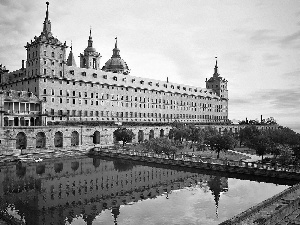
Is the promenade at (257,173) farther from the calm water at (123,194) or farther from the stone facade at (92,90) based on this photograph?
the stone facade at (92,90)

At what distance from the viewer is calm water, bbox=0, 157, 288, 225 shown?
27734mm

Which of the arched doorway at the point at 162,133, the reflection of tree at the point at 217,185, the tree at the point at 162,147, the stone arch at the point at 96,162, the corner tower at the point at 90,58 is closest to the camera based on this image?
the reflection of tree at the point at 217,185

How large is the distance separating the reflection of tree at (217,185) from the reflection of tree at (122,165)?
14.9m

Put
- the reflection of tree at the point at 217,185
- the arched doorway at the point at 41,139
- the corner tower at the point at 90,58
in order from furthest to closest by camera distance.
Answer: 1. the corner tower at the point at 90,58
2. the arched doorway at the point at 41,139
3. the reflection of tree at the point at 217,185

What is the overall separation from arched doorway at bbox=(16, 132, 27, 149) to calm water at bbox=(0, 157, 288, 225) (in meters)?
9.90

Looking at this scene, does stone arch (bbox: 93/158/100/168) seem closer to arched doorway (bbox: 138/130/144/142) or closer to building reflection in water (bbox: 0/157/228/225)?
building reflection in water (bbox: 0/157/228/225)

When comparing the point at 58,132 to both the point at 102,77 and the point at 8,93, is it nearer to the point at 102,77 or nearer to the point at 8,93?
the point at 8,93

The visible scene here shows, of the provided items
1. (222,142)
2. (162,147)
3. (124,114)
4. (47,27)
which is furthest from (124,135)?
(47,27)

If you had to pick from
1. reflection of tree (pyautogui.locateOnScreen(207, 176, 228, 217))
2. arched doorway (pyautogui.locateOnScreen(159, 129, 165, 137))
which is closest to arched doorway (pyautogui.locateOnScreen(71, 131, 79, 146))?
arched doorway (pyautogui.locateOnScreen(159, 129, 165, 137))

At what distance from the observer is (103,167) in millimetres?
51406

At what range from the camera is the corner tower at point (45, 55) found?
73.0m

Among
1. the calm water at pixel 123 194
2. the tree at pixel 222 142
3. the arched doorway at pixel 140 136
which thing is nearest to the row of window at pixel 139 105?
the arched doorway at pixel 140 136

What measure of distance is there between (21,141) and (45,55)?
2253 cm

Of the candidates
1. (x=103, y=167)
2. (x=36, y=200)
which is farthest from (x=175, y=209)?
(x=103, y=167)
